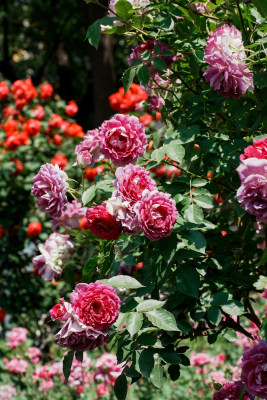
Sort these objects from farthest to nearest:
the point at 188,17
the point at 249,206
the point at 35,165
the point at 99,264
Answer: the point at 35,165 → the point at 188,17 → the point at 99,264 → the point at 249,206

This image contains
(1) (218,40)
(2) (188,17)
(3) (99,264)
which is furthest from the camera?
(2) (188,17)

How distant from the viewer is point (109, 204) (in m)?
1.43

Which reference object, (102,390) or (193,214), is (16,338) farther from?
(193,214)

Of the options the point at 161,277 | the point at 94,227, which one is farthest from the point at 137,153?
the point at 161,277

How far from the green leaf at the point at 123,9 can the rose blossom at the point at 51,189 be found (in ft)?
1.73

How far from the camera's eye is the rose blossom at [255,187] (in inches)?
45.8

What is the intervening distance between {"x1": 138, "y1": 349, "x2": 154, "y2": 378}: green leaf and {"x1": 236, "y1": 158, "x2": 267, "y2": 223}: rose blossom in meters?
0.52

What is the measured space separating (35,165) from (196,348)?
2243 mm

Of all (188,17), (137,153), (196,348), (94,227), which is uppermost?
(188,17)

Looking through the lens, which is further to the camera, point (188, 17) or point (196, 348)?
point (196, 348)

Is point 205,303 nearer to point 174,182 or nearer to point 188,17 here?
point 174,182

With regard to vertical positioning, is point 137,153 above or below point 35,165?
above

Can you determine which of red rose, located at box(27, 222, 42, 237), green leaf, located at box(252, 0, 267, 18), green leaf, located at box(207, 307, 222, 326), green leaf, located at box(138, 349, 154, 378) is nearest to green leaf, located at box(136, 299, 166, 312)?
green leaf, located at box(138, 349, 154, 378)

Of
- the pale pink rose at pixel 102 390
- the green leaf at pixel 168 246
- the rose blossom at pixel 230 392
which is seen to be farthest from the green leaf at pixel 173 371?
the pale pink rose at pixel 102 390
